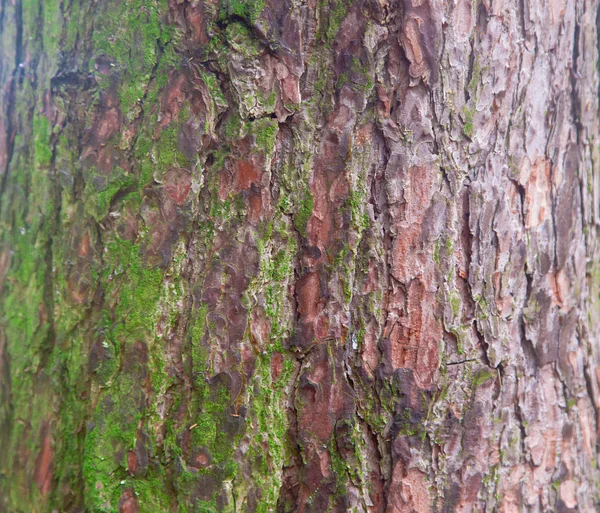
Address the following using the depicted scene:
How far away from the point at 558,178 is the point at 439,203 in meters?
0.41

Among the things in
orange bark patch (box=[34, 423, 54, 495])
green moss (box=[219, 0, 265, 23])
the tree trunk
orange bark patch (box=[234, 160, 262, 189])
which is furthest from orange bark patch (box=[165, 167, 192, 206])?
orange bark patch (box=[34, 423, 54, 495])

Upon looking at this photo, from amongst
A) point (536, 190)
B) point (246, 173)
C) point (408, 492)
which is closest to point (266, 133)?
point (246, 173)

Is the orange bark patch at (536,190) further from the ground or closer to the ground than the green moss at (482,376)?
further from the ground

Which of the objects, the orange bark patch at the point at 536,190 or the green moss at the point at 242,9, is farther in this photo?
the orange bark patch at the point at 536,190

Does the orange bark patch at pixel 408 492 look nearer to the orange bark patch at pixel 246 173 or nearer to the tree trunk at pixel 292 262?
the tree trunk at pixel 292 262

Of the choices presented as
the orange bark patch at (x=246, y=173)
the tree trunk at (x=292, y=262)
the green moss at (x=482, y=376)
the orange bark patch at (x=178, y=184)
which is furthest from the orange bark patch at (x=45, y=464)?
the green moss at (x=482, y=376)

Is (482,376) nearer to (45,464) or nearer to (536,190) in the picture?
(536,190)

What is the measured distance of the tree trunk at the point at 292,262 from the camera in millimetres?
1115

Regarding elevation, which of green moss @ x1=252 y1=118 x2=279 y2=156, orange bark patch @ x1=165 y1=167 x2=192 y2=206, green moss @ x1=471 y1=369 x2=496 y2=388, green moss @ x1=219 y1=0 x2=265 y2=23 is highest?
green moss @ x1=219 y1=0 x2=265 y2=23

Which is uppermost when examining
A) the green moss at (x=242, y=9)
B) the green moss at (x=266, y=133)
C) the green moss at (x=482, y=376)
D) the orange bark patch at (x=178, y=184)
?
the green moss at (x=242, y=9)

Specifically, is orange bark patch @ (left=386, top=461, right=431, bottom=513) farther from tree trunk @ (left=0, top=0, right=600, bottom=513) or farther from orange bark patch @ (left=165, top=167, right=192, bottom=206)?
orange bark patch @ (left=165, top=167, right=192, bottom=206)

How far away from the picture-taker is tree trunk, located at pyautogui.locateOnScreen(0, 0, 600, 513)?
1.12m

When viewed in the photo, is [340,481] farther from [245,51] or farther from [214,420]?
[245,51]

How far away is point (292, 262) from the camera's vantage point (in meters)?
1.13
